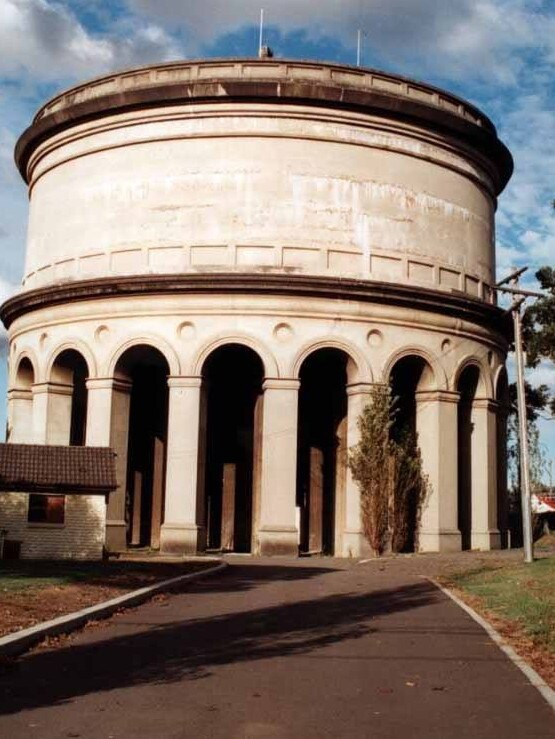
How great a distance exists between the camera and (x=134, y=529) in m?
37.7

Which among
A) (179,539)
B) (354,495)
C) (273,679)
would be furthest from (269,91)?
(273,679)

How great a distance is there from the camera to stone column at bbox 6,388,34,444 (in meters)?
35.3

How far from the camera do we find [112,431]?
3130cm

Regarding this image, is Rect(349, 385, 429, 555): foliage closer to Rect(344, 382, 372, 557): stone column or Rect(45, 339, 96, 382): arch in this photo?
Rect(344, 382, 372, 557): stone column

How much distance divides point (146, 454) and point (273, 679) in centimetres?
Answer: 2910

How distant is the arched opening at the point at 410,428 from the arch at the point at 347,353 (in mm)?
1030

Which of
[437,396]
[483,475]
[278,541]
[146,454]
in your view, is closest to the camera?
[278,541]

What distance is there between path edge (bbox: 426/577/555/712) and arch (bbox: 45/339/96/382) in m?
17.6

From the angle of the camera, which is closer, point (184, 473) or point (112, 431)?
point (184, 473)

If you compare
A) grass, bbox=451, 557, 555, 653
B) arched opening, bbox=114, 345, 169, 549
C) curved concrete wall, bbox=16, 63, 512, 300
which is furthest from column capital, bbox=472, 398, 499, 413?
arched opening, bbox=114, 345, 169, 549

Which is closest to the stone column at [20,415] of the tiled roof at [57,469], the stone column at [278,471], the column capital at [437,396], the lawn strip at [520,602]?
the tiled roof at [57,469]

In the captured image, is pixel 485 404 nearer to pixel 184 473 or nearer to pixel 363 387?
pixel 363 387

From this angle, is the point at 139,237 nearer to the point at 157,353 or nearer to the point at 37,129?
the point at 157,353

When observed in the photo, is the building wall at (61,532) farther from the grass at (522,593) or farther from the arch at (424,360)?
the arch at (424,360)
